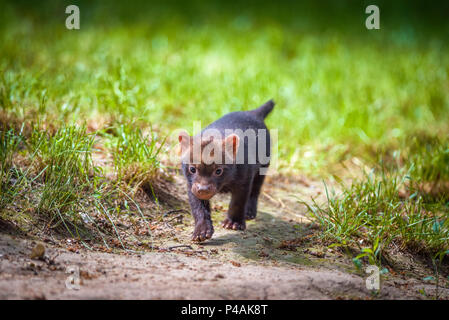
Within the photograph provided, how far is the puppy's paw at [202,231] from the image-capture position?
394 cm

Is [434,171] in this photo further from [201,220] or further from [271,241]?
[201,220]

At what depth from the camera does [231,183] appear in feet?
14.2

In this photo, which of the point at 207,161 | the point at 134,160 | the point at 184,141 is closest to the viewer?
the point at 207,161

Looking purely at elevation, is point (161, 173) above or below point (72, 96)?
below

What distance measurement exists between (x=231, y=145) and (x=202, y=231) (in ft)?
2.44

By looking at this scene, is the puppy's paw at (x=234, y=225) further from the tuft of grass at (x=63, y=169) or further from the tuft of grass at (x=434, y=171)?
the tuft of grass at (x=434, y=171)

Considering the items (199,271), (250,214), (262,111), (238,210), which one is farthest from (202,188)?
(262,111)

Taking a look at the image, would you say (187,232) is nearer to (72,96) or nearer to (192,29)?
(72,96)

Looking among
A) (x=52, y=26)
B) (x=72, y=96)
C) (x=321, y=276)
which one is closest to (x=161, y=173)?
(x=72, y=96)

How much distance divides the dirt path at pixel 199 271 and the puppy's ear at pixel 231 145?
69cm

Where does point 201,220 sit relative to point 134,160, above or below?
below

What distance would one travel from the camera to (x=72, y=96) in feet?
17.0

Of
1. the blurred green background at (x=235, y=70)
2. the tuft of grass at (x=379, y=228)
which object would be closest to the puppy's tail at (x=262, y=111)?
the blurred green background at (x=235, y=70)

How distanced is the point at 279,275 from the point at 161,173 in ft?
6.57
